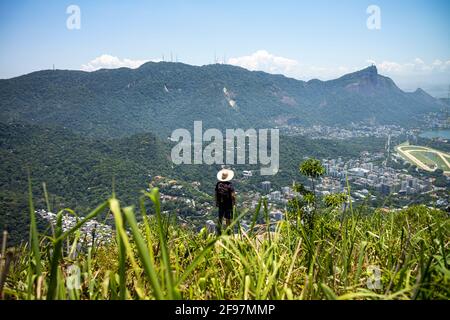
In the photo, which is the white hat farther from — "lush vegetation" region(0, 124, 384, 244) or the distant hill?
the distant hill

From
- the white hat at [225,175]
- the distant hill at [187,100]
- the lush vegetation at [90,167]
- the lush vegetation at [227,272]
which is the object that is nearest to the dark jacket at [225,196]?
the white hat at [225,175]

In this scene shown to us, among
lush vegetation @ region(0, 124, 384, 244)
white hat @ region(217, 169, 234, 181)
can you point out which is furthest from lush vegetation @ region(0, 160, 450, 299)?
lush vegetation @ region(0, 124, 384, 244)

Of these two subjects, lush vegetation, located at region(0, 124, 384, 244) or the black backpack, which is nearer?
the black backpack

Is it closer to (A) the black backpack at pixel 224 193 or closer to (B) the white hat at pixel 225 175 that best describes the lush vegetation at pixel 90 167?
(B) the white hat at pixel 225 175

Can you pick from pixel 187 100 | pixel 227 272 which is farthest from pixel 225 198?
pixel 187 100

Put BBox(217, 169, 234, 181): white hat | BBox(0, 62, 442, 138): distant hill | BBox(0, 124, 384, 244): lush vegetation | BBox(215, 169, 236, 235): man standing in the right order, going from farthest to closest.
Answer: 1. BBox(0, 62, 442, 138): distant hill
2. BBox(0, 124, 384, 244): lush vegetation
3. BBox(217, 169, 234, 181): white hat
4. BBox(215, 169, 236, 235): man standing

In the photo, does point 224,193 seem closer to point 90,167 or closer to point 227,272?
point 227,272

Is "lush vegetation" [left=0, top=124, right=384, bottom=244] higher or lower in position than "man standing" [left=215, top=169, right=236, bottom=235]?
lower

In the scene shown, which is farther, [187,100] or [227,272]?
[187,100]
